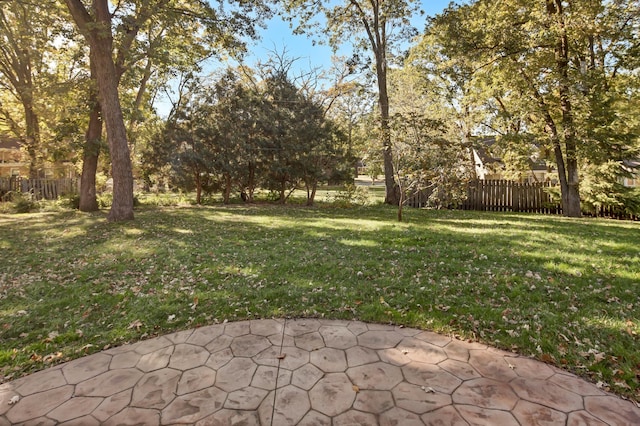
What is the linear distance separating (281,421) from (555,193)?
15.0m

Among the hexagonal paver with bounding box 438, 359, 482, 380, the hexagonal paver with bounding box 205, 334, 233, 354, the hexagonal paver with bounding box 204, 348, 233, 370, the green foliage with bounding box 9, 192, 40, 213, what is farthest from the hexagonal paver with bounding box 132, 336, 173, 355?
the green foliage with bounding box 9, 192, 40, 213

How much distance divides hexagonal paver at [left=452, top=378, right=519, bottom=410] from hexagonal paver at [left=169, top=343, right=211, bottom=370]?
7.07ft

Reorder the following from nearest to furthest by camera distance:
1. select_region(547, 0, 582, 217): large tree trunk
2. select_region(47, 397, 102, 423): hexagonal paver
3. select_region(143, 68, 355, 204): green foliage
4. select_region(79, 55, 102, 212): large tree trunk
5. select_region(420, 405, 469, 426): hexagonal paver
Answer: select_region(420, 405, 469, 426): hexagonal paver, select_region(47, 397, 102, 423): hexagonal paver, select_region(547, 0, 582, 217): large tree trunk, select_region(79, 55, 102, 212): large tree trunk, select_region(143, 68, 355, 204): green foliage

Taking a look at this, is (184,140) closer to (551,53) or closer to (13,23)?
(13,23)

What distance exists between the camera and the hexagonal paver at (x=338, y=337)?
3211 millimetres

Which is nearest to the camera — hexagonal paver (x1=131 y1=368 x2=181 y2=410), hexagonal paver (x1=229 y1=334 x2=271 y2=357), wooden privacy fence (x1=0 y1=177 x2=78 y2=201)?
hexagonal paver (x1=131 y1=368 x2=181 y2=410)

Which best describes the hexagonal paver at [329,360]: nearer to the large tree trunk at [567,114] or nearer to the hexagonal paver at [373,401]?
the hexagonal paver at [373,401]

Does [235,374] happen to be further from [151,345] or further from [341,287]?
[341,287]

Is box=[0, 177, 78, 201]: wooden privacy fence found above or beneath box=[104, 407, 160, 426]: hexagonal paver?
above

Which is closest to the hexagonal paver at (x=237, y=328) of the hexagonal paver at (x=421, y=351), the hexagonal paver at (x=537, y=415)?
the hexagonal paver at (x=421, y=351)

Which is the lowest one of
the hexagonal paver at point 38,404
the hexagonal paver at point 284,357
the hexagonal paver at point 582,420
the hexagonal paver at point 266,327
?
the hexagonal paver at point 38,404

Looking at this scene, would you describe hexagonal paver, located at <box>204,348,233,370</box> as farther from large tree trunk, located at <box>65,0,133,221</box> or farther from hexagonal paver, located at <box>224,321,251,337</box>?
large tree trunk, located at <box>65,0,133,221</box>

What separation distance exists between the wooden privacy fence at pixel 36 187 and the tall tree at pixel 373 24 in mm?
14955

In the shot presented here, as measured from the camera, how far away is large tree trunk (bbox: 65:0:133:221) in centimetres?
923
